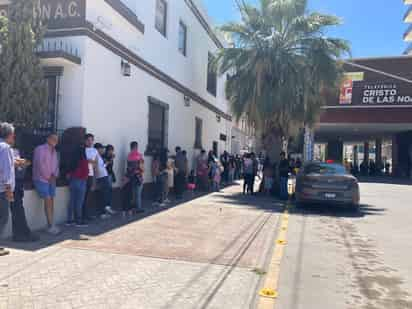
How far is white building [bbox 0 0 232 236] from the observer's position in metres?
8.15

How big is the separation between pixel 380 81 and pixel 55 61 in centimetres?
2358

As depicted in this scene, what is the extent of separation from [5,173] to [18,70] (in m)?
3.10

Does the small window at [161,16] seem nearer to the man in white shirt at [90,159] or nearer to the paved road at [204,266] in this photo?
the man in white shirt at [90,159]

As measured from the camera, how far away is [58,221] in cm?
735

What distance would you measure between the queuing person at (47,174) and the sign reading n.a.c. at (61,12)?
3.09 metres

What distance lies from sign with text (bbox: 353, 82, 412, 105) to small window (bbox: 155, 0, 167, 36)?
58.5 ft

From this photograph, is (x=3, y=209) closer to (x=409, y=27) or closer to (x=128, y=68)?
(x=128, y=68)

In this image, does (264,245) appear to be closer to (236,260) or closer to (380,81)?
(236,260)

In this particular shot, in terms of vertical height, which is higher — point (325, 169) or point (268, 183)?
point (325, 169)

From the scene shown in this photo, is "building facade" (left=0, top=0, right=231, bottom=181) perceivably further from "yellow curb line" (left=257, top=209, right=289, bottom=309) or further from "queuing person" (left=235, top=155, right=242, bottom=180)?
"queuing person" (left=235, top=155, right=242, bottom=180)

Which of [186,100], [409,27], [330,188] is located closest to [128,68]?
[186,100]

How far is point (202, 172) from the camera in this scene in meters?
14.6

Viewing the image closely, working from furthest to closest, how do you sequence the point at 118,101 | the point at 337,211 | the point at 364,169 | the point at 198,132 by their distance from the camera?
the point at 364,169, the point at 198,132, the point at 337,211, the point at 118,101

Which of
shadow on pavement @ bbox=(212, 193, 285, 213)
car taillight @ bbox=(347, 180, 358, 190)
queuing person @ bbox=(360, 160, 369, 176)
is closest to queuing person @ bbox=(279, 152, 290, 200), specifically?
shadow on pavement @ bbox=(212, 193, 285, 213)
